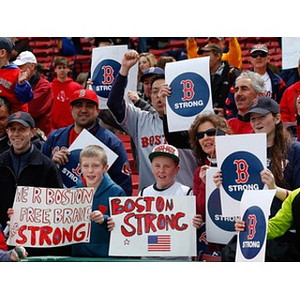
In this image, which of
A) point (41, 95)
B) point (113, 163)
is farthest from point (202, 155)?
point (41, 95)

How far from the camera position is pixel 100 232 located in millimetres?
8070

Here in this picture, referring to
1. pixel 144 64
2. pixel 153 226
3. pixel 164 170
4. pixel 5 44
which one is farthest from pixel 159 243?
pixel 144 64

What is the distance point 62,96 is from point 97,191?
181 inches

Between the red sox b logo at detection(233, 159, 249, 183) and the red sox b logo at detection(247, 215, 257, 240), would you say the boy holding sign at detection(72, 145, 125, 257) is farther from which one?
the red sox b logo at detection(247, 215, 257, 240)

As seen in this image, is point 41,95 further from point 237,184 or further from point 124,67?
point 237,184

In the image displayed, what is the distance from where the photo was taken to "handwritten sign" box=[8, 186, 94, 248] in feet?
26.1

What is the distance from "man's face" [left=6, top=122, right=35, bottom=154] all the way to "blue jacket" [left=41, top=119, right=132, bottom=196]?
20.0 inches

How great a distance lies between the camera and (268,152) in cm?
781

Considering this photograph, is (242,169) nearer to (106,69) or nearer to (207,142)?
(207,142)

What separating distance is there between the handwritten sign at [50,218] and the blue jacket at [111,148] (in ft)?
2.71

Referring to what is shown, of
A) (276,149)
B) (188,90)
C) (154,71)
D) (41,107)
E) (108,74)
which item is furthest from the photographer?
(41,107)

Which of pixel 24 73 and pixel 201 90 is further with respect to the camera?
pixel 24 73

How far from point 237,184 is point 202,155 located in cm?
91

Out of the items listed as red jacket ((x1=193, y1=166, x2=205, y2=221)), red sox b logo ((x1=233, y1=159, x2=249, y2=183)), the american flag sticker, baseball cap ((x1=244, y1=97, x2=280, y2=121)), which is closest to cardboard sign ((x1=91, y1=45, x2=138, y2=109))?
red jacket ((x1=193, y1=166, x2=205, y2=221))
